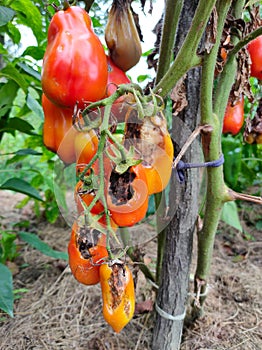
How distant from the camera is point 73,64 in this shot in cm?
49

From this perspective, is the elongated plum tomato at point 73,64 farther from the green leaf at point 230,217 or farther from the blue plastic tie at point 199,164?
the green leaf at point 230,217

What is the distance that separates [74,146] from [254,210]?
1224 mm

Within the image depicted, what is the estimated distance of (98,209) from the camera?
498 millimetres

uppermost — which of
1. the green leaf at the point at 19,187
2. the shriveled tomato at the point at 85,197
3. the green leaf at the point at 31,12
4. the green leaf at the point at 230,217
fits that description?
the green leaf at the point at 31,12

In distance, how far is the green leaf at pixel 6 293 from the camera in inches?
27.2

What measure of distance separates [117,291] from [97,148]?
0.20 m

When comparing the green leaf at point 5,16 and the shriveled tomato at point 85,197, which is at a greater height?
the green leaf at point 5,16

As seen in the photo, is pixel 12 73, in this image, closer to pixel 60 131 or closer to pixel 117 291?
pixel 60 131

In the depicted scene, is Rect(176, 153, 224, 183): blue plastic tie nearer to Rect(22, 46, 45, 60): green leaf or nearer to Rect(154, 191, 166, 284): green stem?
Rect(154, 191, 166, 284): green stem

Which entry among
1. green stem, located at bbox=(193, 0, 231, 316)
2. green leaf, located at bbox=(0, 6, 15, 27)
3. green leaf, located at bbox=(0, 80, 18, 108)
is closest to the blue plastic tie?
green stem, located at bbox=(193, 0, 231, 316)

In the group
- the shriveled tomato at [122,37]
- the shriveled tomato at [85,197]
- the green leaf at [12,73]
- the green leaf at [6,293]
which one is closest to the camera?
the shriveled tomato at [85,197]

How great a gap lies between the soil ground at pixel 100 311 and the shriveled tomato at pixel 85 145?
1.00 ft

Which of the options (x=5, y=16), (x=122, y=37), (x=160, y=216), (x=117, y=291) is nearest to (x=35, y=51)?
(x=5, y=16)

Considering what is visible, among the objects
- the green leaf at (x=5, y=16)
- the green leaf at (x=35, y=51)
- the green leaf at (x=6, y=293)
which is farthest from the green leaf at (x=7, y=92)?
the green leaf at (x=6, y=293)
